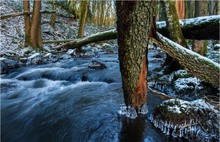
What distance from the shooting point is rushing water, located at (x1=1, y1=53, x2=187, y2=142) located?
10.6 ft

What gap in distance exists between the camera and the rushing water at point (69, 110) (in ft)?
10.6

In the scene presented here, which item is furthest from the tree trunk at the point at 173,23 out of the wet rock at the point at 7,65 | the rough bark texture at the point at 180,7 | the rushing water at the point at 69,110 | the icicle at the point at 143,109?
the wet rock at the point at 7,65

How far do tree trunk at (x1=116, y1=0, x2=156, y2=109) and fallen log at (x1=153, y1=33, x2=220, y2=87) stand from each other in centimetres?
48

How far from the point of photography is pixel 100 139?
3.09m

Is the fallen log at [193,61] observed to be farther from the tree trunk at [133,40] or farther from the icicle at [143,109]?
the icicle at [143,109]

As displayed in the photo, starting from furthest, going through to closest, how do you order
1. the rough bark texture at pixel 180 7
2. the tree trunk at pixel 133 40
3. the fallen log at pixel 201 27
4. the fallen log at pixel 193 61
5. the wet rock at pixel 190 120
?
the rough bark texture at pixel 180 7 → the fallen log at pixel 201 27 → the fallen log at pixel 193 61 → the wet rock at pixel 190 120 → the tree trunk at pixel 133 40

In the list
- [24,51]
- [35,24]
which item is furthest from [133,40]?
[35,24]

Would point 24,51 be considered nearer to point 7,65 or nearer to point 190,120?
point 7,65

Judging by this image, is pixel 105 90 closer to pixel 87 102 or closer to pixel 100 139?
pixel 87 102

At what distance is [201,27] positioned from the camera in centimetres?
550

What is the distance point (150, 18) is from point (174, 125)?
1.44 m

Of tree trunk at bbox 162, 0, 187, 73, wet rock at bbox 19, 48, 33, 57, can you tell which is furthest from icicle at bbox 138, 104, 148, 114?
wet rock at bbox 19, 48, 33, 57

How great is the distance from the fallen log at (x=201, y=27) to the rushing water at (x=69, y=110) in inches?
85.2

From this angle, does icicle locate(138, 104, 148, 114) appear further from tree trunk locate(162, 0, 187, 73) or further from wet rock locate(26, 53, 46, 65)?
wet rock locate(26, 53, 46, 65)
